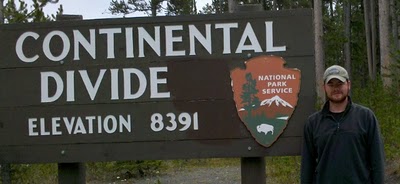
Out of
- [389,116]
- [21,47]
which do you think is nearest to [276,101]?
[21,47]

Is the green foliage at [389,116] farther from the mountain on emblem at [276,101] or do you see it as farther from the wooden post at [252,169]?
the mountain on emblem at [276,101]

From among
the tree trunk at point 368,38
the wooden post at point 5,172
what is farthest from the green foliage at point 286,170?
the tree trunk at point 368,38

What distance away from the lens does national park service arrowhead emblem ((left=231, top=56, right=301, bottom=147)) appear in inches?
195

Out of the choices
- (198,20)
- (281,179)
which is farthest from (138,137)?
(281,179)

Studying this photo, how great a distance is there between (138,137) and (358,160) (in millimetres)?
1938

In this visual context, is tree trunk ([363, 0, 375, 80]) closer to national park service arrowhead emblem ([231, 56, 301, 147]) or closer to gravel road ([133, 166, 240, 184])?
gravel road ([133, 166, 240, 184])

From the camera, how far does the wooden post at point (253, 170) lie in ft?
17.1

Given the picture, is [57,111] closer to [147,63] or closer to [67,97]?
[67,97]

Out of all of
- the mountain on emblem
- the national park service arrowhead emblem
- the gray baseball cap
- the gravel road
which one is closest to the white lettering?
the national park service arrowhead emblem

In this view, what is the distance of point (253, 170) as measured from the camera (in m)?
5.25

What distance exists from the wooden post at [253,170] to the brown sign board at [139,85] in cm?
17

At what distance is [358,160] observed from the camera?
3848mm

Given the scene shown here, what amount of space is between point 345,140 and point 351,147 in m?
0.06

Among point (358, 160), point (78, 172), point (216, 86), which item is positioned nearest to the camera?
point (358, 160)
